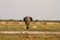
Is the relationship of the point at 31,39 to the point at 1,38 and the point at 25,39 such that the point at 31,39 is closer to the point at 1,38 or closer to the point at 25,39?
the point at 25,39

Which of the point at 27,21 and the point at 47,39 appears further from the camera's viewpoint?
the point at 27,21

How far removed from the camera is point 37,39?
20.8m

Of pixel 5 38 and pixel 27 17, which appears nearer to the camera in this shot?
pixel 5 38

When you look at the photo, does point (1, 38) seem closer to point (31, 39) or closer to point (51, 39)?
point (31, 39)

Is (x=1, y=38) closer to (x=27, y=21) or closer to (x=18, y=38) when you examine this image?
(x=18, y=38)

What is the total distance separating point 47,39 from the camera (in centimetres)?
2089

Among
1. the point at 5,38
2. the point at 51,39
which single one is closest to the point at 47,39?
the point at 51,39

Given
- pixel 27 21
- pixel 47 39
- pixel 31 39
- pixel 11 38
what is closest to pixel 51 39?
pixel 47 39

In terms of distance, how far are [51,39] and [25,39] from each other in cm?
208

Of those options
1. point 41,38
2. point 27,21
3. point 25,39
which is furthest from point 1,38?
point 27,21

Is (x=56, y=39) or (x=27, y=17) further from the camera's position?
(x=27, y=17)

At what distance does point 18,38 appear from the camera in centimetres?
2100

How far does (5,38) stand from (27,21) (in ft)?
46.4

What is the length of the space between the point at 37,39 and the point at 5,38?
2475mm
